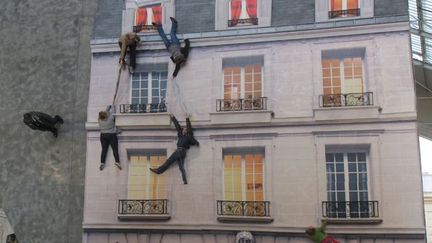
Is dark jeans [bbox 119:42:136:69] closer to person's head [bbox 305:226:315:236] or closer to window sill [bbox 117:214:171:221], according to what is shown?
window sill [bbox 117:214:171:221]

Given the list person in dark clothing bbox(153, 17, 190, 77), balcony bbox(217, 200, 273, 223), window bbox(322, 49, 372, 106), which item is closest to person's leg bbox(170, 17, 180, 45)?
person in dark clothing bbox(153, 17, 190, 77)

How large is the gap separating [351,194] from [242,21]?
3160 mm

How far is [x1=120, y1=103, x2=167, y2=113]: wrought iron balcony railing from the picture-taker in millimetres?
8836

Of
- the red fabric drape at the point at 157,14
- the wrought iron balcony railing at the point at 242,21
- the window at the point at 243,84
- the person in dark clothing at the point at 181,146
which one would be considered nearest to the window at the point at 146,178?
the person in dark clothing at the point at 181,146

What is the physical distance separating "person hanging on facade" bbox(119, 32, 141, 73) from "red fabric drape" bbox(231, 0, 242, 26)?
61.9 inches

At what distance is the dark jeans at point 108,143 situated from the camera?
29.0ft

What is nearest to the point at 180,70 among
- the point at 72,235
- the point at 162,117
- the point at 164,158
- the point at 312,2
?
the point at 162,117

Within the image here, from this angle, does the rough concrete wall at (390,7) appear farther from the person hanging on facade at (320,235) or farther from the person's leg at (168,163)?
the person's leg at (168,163)

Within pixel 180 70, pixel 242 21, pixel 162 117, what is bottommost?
pixel 162 117

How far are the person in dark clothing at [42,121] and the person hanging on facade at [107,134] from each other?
0.84m

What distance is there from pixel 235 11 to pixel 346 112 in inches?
95.1

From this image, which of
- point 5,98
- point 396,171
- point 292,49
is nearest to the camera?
point 396,171

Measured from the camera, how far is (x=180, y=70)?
892cm

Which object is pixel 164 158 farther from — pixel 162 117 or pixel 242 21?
pixel 242 21
